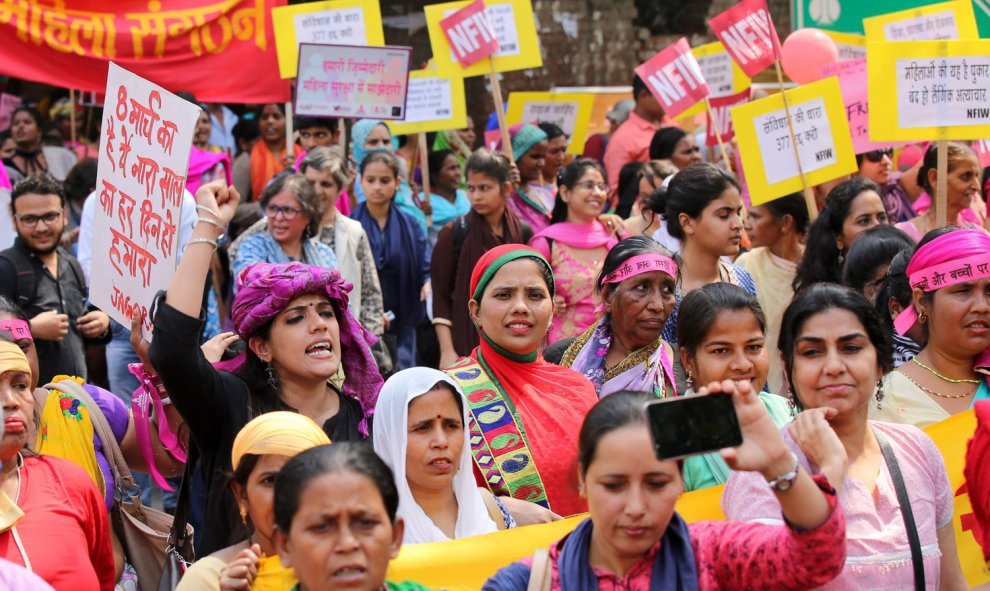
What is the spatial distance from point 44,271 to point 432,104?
12.1ft

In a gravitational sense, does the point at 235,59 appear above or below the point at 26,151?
above

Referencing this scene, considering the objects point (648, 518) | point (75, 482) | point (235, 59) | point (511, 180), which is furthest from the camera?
point (235, 59)

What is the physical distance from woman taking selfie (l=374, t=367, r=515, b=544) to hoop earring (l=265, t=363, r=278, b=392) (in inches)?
19.3

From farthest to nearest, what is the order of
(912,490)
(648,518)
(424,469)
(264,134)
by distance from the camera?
(264,134) < (424,469) < (912,490) < (648,518)

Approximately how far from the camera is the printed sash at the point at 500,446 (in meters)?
4.04

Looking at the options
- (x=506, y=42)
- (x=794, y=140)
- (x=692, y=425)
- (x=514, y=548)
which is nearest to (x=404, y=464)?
(x=514, y=548)

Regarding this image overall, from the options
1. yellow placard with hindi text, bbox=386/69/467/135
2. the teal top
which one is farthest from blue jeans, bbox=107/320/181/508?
the teal top

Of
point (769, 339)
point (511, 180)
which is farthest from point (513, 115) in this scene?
point (769, 339)

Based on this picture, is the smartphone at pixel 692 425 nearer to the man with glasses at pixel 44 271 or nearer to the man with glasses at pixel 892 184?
the man with glasses at pixel 44 271

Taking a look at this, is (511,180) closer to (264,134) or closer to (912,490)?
(264,134)

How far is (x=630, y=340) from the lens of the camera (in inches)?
184

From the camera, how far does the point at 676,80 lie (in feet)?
29.8

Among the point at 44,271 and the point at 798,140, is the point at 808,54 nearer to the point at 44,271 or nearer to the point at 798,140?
the point at 798,140

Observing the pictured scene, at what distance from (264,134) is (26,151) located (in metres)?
1.86
